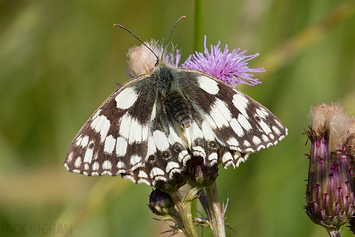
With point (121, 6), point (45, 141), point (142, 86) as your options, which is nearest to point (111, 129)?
point (142, 86)

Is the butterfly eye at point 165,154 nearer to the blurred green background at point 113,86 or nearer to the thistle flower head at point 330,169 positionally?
the thistle flower head at point 330,169

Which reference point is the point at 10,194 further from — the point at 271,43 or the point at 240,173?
the point at 271,43

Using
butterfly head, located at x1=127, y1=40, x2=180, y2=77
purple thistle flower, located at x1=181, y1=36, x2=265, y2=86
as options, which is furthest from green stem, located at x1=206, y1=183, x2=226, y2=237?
butterfly head, located at x1=127, y1=40, x2=180, y2=77

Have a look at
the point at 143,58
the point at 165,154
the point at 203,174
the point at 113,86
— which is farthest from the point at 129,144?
the point at 113,86

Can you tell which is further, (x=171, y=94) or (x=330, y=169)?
(x=171, y=94)

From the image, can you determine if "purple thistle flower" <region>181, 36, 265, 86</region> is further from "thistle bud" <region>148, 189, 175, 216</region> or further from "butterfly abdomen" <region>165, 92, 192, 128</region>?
"thistle bud" <region>148, 189, 175, 216</region>

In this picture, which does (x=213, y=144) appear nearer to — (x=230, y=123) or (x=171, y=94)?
(x=230, y=123)
